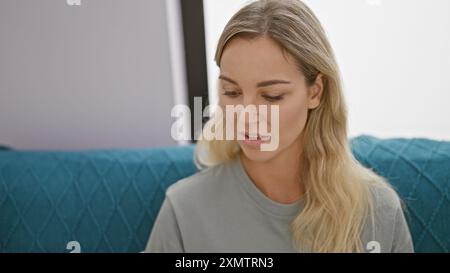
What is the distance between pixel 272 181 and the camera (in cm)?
79

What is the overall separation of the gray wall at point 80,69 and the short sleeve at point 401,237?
0.44 meters

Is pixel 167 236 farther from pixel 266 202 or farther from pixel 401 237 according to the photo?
pixel 401 237

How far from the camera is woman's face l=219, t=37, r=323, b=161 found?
65 cm

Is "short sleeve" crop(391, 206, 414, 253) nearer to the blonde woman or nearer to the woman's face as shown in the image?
the blonde woman

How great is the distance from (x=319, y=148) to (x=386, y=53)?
0.19m

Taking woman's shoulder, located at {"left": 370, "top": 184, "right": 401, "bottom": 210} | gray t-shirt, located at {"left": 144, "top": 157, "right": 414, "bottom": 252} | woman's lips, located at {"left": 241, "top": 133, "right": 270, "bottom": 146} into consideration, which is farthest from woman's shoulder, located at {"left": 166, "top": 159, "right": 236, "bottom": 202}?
woman's shoulder, located at {"left": 370, "top": 184, "right": 401, "bottom": 210}

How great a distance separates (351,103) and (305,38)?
169 mm

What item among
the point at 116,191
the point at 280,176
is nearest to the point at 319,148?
the point at 280,176

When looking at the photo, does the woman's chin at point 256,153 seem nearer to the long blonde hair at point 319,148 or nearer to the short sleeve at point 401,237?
the long blonde hair at point 319,148

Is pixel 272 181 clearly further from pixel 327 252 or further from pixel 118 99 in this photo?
pixel 118 99

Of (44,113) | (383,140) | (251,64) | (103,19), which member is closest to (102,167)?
(44,113)

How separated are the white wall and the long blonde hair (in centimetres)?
4

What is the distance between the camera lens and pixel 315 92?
71 cm

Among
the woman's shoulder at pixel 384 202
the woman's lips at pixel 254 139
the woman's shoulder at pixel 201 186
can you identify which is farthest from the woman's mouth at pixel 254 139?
the woman's shoulder at pixel 384 202
